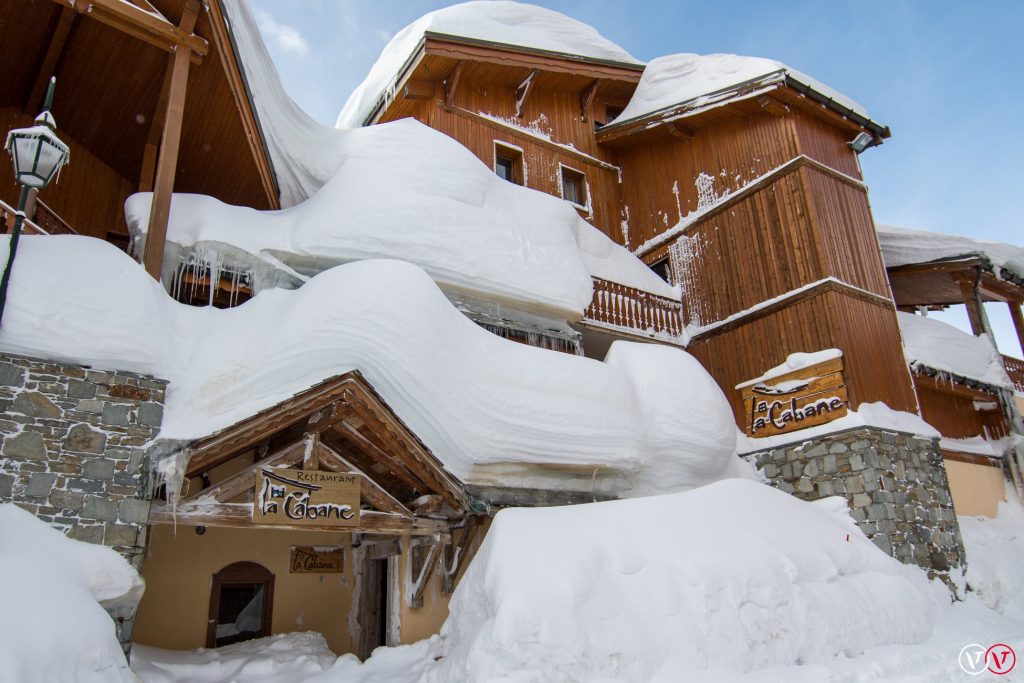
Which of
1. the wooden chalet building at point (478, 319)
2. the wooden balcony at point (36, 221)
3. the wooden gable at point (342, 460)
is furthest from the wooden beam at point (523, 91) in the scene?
the wooden gable at point (342, 460)

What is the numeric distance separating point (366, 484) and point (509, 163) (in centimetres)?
865

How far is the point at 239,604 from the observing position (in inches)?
352

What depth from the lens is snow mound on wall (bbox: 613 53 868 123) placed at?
12.4 meters

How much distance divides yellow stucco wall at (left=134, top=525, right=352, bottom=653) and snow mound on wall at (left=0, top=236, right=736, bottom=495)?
3051 mm

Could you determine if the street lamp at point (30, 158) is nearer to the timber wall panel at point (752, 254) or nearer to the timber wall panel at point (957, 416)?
the timber wall panel at point (752, 254)

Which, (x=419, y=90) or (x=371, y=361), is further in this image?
(x=419, y=90)

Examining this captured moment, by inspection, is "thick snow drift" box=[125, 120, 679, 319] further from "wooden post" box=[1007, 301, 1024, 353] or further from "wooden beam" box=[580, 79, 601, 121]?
"wooden post" box=[1007, 301, 1024, 353]

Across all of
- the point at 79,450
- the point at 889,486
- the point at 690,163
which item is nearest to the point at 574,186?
the point at 690,163

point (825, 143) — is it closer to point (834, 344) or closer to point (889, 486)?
point (834, 344)

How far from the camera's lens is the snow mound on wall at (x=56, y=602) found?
436cm

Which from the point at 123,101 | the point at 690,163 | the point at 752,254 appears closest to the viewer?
the point at 123,101

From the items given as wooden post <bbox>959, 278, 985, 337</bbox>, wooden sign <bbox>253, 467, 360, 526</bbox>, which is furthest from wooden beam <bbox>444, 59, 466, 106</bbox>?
wooden post <bbox>959, 278, 985, 337</bbox>

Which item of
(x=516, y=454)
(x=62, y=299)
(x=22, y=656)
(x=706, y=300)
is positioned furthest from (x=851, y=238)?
(x=22, y=656)

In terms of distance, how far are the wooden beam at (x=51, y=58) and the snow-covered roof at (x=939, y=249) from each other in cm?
1526
